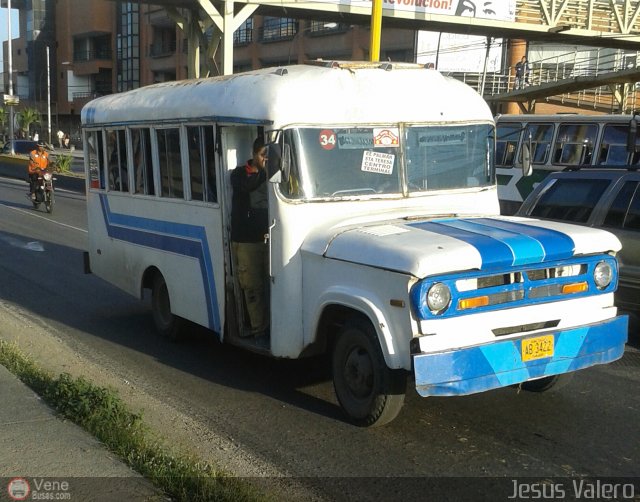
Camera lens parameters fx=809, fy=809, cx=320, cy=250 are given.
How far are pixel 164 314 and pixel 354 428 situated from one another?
137 inches

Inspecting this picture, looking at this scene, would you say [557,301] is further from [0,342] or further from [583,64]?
[583,64]

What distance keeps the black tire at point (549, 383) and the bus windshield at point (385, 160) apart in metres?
1.74

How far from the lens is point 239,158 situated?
275 inches

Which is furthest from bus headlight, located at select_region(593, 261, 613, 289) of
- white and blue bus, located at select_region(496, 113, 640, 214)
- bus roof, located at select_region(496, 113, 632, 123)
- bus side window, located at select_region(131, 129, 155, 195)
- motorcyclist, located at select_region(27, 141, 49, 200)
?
motorcyclist, located at select_region(27, 141, 49, 200)

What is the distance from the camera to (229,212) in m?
6.93

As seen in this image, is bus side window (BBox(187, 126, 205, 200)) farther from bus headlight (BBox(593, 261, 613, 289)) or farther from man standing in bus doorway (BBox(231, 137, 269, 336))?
bus headlight (BBox(593, 261, 613, 289))

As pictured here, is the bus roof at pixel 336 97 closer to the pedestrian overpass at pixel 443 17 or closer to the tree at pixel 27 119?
the pedestrian overpass at pixel 443 17

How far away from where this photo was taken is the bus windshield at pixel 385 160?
6285mm

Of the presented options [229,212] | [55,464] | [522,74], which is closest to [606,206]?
[229,212]

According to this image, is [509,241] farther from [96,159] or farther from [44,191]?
[44,191]

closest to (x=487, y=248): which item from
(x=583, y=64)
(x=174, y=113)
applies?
(x=174, y=113)

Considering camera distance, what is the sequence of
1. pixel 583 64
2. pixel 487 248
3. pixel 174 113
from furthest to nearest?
pixel 583 64
pixel 174 113
pixel 487 248

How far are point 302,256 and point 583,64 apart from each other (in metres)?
34.6

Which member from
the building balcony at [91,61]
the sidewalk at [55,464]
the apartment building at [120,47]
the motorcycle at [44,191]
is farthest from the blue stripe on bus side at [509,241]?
the building balcony at [91,61]
